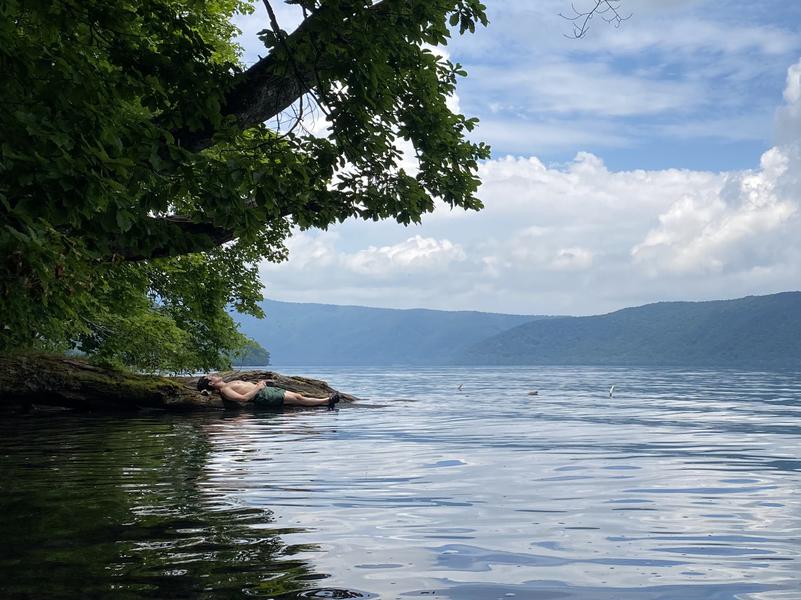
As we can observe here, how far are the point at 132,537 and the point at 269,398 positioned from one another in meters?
23.5

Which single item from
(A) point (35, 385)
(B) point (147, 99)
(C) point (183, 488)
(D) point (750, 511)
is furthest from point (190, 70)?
(A) point (35, 385)

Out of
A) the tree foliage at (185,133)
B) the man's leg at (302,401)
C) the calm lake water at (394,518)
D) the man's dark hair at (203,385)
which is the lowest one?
Answer: the calm lake water at (394,518)

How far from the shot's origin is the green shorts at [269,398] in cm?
3044

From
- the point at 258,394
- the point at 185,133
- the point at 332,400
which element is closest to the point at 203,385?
the point at 258,394

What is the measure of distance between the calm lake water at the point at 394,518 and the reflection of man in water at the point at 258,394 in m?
11.1

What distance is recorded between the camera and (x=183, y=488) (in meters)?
10.6

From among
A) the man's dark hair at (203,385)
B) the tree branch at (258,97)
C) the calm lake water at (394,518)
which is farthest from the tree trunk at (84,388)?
the tree branch at (258,97)

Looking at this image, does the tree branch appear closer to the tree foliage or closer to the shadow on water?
the tree foliage

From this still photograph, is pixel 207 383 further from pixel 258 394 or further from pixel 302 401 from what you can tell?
pixel 302 401

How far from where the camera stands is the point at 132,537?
7367 mm

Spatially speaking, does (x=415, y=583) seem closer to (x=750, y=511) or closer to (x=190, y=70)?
(x=750, y=511)

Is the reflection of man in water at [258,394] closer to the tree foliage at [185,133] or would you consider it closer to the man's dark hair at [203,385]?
the man's dark hair at [203,385]

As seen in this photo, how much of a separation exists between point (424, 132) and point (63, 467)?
28.6 feet

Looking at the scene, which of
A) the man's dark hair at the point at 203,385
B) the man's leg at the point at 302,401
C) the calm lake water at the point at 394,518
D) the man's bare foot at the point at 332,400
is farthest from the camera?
the man's bare foot at the point at 332,400
